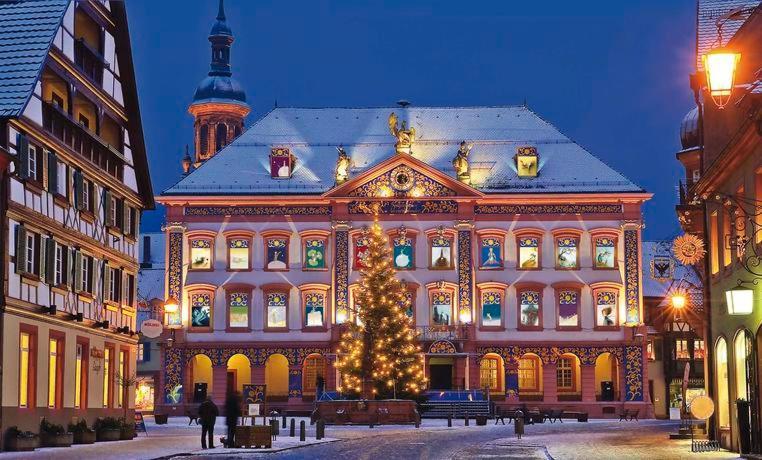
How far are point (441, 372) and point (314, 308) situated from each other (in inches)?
319

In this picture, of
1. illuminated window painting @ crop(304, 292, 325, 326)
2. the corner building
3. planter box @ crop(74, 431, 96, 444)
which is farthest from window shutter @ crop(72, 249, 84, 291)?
illuminated window painting @ crop(304, 292, 325, 326)

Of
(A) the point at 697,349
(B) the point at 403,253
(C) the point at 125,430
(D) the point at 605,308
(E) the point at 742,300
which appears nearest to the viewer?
(E) the point at 742,300

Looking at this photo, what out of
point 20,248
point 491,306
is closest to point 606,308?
point 491,306

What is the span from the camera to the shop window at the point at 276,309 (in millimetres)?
82000

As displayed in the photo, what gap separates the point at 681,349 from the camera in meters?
86.4

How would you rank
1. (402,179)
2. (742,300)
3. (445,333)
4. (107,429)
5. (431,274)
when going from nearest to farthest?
(742,300)
(107,429)
(445,333)
(402,179)
(431,274)

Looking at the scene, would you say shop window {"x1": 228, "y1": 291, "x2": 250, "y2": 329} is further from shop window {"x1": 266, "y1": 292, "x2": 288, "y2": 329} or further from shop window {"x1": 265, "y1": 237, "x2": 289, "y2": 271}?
shop window {"x1": 265, "y1": 237, "x2": 289, "y2": 271}

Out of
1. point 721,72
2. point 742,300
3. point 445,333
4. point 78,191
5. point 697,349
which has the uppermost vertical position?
point 78,191

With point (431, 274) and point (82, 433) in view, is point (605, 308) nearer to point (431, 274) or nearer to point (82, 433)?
point (431, 274)

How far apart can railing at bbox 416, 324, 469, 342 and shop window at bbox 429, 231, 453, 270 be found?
3488mm

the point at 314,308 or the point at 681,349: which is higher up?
the point at 314,308

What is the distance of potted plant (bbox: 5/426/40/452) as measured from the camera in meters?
35.3

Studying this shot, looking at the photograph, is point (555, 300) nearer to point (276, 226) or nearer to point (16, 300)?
point (276, 226)

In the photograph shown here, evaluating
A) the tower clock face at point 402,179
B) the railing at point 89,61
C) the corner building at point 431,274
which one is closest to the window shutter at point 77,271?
the railing at point 89,61
